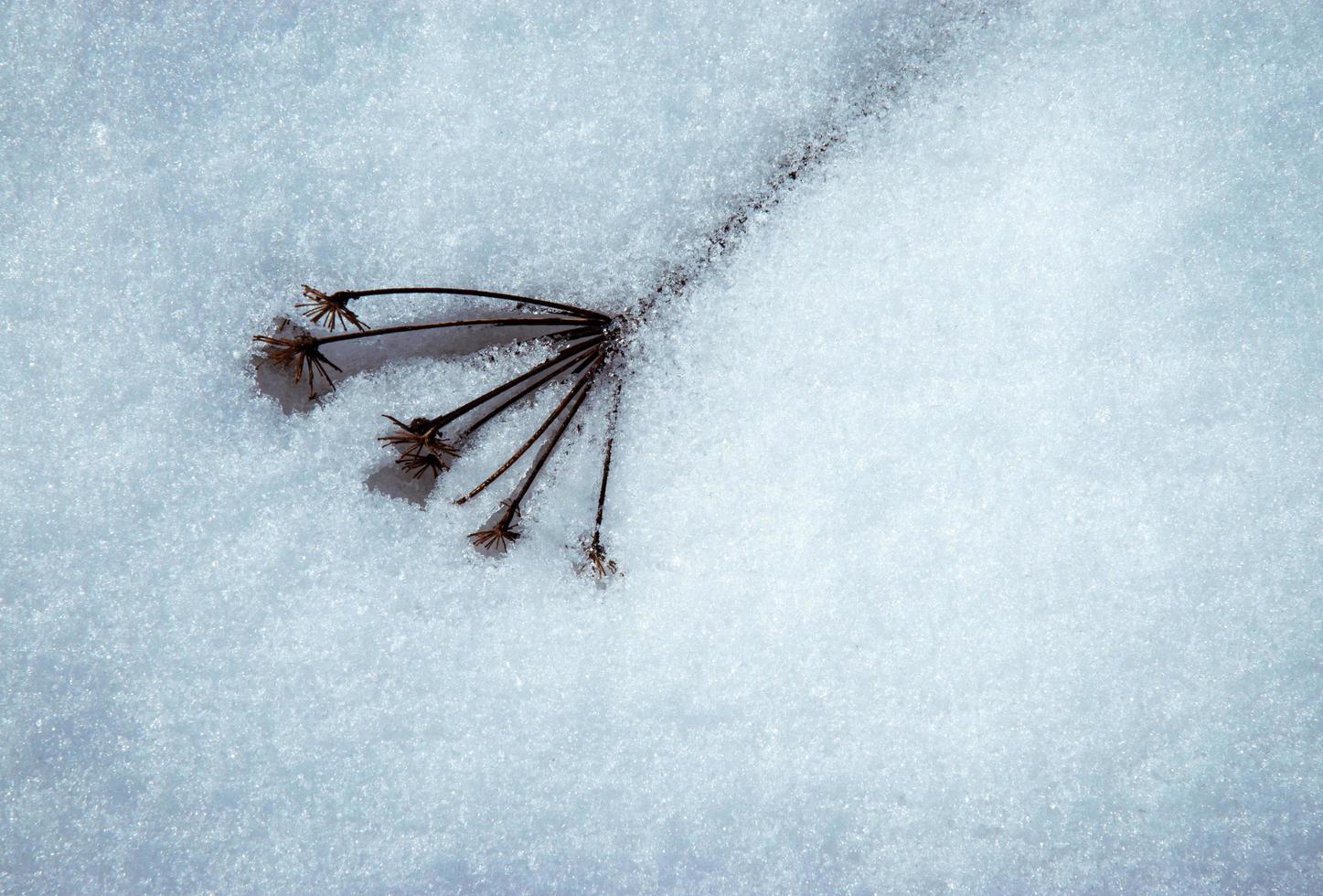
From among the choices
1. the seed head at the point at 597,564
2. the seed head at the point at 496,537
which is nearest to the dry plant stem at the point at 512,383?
the seed head at the point at 496,537

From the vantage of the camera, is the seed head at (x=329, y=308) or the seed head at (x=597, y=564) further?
the seed head at (x=597, y=564)

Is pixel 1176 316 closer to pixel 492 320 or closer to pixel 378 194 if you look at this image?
pixel 492 320

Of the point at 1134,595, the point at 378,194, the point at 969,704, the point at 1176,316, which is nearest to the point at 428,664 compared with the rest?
the point at 378,194

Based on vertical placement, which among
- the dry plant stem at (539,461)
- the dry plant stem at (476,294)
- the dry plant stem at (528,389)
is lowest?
the dry plant stem at (539,461)

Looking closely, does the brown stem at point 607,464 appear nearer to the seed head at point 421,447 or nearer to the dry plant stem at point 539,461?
the dry plant stem at point 539,461

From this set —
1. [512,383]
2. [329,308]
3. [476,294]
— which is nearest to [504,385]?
[512,383]

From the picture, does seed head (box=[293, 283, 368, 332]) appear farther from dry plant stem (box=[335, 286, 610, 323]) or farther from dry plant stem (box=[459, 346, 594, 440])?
dry plant stem (box=[459, 346, 594, 440])

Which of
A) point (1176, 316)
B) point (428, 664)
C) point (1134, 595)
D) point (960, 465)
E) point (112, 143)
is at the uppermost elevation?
point (112, 143)
